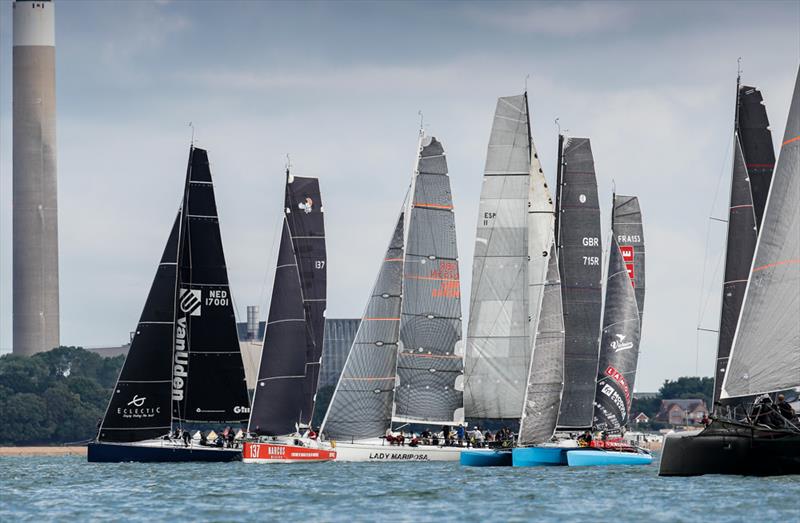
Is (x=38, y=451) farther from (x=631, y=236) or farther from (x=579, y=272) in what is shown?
(x=579, y=272)

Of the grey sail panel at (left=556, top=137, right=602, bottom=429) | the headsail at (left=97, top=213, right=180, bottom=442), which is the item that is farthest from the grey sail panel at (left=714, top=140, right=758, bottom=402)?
the headsail at (left=97, top=213, right=180, bottom=442)

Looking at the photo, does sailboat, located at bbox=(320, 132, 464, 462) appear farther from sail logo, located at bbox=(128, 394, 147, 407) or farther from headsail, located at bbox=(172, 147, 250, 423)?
sail logo, located at bbox=(128, 394, 147, 407)

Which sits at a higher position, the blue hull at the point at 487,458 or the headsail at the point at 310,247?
the headsail at the point at 310,247

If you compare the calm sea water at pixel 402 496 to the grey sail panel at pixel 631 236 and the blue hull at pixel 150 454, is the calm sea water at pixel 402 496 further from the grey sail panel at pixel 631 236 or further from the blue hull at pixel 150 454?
the grey sail panel at pixel 631 236

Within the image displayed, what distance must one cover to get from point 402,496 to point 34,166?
129408 mm

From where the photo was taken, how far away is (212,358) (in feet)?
219

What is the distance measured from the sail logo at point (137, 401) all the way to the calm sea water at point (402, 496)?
23.1ft

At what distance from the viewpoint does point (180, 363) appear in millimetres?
66188

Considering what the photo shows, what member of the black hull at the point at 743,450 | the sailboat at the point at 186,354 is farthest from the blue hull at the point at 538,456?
the black hull at the point at 743,450

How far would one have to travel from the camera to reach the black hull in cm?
4297

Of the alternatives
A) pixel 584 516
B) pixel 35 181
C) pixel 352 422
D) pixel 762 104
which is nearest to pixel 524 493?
pixel 584 516

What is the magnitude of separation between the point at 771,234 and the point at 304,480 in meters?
16.2

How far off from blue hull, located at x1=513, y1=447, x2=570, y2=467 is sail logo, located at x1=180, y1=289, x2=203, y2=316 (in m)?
15.4

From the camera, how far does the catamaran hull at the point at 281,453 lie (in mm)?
63531
